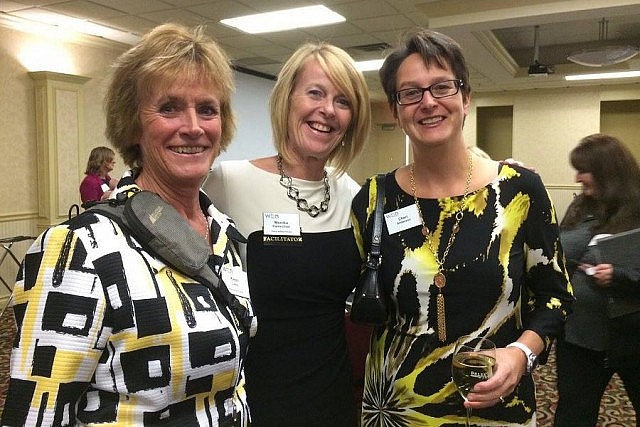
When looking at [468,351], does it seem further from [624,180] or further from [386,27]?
[386,27]

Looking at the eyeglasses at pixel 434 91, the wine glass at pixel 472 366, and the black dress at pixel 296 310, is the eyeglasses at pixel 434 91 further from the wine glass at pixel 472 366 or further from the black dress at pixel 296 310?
the wine glass at pixel 472 366

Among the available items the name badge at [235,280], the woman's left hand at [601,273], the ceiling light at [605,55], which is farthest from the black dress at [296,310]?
the ceiling light at [605,55]

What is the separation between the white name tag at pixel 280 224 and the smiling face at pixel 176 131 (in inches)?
14.9

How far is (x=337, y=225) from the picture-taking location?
63.4 inches

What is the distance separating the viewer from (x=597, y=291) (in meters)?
2.38

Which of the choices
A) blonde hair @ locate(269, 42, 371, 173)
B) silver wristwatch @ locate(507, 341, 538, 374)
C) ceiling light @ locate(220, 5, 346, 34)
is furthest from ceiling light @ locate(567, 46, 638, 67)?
silver wristwatch @ locate(507, 341, 538, 374)

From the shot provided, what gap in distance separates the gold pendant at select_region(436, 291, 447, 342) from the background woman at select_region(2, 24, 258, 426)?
0.50m

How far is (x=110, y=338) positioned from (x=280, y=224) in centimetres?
69

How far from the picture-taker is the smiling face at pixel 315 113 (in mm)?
1646

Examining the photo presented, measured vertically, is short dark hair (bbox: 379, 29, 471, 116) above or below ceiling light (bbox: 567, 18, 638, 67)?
below

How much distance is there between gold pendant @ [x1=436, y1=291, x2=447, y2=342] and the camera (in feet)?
4.57

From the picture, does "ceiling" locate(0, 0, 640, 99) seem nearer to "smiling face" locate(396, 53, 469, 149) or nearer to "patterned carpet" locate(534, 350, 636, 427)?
"smiling face" locate(396, 53, 469, 149)

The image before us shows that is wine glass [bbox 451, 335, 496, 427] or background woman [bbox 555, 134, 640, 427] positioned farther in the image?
background woman [bbox 555, 134, 640, 427]

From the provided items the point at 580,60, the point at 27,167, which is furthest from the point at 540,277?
the point at 27,167
